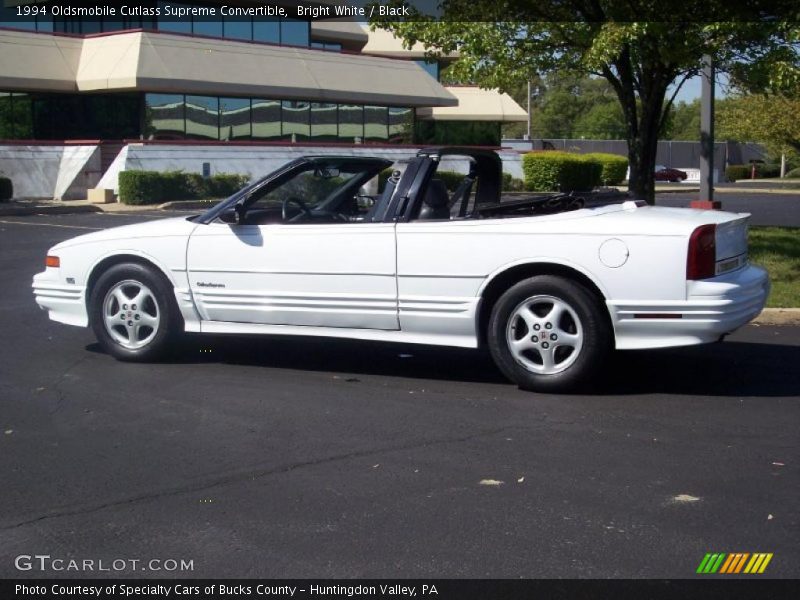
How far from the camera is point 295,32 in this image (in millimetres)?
40969

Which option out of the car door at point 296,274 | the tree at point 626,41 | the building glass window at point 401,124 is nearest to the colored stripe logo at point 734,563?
the car door at point 296,274

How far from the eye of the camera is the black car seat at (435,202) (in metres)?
7.84

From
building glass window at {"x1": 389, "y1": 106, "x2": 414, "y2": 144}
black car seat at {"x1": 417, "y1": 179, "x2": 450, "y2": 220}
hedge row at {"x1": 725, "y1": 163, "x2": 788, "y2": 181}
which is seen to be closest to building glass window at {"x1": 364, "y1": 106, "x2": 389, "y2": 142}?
building glass window at {"x1": 389, "y1": 106, "x2": 414, "y2": 144}

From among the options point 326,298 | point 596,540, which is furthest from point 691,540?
point 326,298

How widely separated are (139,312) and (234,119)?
2949cm

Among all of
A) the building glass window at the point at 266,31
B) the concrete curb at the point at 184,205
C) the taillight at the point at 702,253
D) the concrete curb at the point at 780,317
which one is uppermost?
the building glass window at the point at 266,31

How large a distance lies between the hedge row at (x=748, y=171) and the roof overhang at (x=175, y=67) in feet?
91.4

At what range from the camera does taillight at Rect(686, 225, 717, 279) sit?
686cm

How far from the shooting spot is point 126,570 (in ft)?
14.2

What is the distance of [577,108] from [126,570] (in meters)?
97.3

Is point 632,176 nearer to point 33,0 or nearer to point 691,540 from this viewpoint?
point 691,540

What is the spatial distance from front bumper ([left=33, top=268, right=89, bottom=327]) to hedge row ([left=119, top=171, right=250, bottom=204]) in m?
22.8

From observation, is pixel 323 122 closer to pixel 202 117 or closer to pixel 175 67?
pixel 202 117

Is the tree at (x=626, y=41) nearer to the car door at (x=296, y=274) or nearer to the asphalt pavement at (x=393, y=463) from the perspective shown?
the asphalt pavement at (x=393, y=463)
